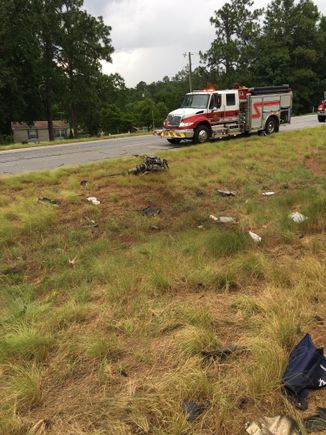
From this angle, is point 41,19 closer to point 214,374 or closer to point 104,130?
point 104,130

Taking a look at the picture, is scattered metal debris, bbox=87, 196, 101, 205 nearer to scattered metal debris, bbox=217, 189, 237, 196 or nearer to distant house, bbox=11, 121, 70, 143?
scattered metal debris, bbox=217, 189, 237, 196

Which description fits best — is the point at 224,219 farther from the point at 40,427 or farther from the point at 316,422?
the point at 40,427

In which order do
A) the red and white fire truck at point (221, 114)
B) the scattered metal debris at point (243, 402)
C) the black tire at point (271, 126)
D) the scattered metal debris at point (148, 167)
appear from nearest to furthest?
1. the scattered metal debris at point (243, 402)
2. the scattered metal debris at point (148, 167)
3. the red and white fire truck at point (221, 114)
4. the black tire at point (271, 126)

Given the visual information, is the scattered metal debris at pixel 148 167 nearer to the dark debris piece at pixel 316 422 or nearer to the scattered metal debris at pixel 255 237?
the scattered metal debris at pixel 255 237

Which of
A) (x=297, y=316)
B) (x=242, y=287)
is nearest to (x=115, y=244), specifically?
(x=242, y=287)

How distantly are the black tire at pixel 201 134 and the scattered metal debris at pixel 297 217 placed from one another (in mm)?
10247

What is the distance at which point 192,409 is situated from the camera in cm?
288

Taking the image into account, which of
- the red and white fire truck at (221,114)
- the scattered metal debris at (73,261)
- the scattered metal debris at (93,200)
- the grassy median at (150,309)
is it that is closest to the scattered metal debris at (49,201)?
the grassy median at (150,309)

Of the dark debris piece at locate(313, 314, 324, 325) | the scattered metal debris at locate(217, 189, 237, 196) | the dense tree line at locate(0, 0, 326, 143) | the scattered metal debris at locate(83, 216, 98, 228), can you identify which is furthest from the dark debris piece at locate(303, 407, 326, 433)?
the dense tree line at locate(0, 0, 326, 143)

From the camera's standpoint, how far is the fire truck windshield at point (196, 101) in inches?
704

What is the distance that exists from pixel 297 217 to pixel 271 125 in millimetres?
14004

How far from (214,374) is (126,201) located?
685cm

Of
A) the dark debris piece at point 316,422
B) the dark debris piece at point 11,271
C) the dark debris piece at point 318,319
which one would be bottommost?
the dark debris piece at point 11,271

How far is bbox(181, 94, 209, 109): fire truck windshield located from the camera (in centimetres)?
1789
